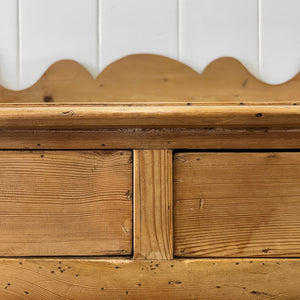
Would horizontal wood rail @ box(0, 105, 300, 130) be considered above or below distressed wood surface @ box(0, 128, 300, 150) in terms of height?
above

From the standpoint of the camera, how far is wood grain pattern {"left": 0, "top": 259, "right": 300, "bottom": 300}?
449 mm

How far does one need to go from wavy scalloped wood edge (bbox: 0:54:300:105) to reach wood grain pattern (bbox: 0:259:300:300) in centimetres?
44

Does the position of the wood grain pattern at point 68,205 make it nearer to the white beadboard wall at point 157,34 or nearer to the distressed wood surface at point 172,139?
the distressed wood surface at point 172,139

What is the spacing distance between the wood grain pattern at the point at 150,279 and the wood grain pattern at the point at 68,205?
2cm

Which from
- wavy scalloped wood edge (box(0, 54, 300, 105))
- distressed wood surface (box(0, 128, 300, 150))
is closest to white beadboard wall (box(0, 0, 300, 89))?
wavy scalloped wood edge (box(0, 54, 300, 105))

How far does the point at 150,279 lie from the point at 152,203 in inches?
3.9

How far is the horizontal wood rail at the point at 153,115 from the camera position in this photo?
412 mm

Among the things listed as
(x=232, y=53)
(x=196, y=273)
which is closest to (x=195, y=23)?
(x=232, y=53)

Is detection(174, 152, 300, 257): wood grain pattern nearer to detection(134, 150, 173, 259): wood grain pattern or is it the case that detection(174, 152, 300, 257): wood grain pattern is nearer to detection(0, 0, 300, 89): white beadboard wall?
detection(134, 150, 173, 259): wood grain pattern

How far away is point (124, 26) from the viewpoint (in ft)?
2.71

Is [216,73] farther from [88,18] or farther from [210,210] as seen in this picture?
[210,210]

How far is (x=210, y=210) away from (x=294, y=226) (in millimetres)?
113

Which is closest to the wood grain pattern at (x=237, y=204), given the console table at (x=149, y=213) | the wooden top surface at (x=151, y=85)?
the console table at (x=149, y=213)

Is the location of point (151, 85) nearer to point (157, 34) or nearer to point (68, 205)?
point (157, 34)
